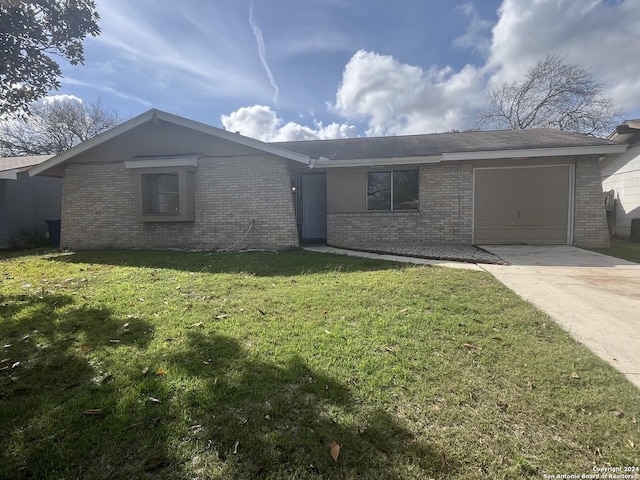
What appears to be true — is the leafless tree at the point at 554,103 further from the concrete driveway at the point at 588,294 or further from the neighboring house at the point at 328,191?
the concrete driveway at the point at 588,294

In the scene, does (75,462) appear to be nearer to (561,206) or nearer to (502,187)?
(502,187)

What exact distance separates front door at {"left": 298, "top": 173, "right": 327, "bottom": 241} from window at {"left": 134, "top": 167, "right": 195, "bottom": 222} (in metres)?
4.12

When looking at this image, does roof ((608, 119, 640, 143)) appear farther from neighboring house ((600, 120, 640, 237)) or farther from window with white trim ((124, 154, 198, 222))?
window with white trim ((124, 154, 198, 222))

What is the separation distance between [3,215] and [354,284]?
15646 mm

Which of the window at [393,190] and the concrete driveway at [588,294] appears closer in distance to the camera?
the concrete driveway at [588,294]

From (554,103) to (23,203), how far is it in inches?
1286

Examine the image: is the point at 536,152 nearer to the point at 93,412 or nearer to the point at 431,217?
the point at 431,217

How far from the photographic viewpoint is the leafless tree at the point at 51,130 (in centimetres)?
2736

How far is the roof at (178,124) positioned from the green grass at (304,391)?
18.2 ft

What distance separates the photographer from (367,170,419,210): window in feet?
34.9

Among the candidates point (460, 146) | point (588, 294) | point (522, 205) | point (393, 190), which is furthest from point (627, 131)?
point (588, 294)

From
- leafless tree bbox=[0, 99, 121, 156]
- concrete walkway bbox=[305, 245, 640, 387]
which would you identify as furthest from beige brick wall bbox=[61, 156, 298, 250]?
leafless tree bbox=[0, 99, 121, 156]

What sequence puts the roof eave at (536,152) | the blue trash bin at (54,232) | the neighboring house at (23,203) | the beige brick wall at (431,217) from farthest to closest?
the neighboring house at (23,203), the blue trash bin at (54,232), the beige brick wall at (431,217), the roof eave at (536,152)

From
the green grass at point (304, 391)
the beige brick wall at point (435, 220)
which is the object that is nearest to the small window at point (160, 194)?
the beige brick wall at point (435, 220)
